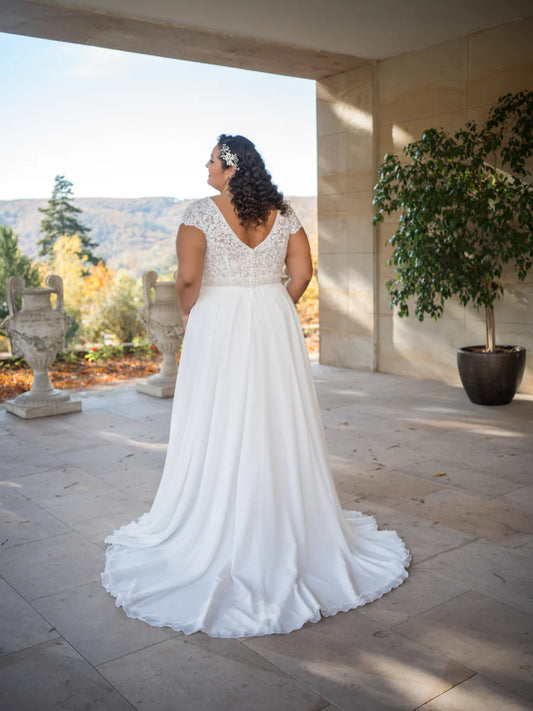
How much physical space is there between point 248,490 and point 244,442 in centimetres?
19

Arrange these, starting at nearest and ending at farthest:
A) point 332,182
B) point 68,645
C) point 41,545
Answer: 1. point 68,645
2. point 41,545
3. point 332,182

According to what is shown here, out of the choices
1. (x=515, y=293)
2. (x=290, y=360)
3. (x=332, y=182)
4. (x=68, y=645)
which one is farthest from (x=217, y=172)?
(x=332, y=182)

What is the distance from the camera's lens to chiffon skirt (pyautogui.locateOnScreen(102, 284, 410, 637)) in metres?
2.65

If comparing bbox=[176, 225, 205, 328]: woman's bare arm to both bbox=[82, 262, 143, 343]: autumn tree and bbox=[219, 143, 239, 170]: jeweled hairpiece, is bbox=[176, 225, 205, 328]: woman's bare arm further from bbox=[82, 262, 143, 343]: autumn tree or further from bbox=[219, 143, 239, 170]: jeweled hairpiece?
bbox=[82, 262, 143, 343]: autumn tree

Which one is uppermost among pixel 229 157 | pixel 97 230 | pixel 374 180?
pixel 97 230

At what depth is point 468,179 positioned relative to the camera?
18.8ft

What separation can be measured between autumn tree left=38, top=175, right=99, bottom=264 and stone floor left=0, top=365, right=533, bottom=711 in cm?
1887

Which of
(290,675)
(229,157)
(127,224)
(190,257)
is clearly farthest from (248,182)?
(127,224)

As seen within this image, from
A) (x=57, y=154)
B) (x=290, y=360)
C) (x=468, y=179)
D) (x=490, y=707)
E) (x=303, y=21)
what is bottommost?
(x=490, y=707)

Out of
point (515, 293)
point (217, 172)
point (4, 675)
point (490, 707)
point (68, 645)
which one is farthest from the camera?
point (515, 293)

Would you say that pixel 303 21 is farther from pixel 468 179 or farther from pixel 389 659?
pixel 389 659

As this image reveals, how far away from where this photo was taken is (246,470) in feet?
8.97

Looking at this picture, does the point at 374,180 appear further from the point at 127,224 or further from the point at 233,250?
the point at 127,224

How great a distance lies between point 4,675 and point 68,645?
0.23 m
